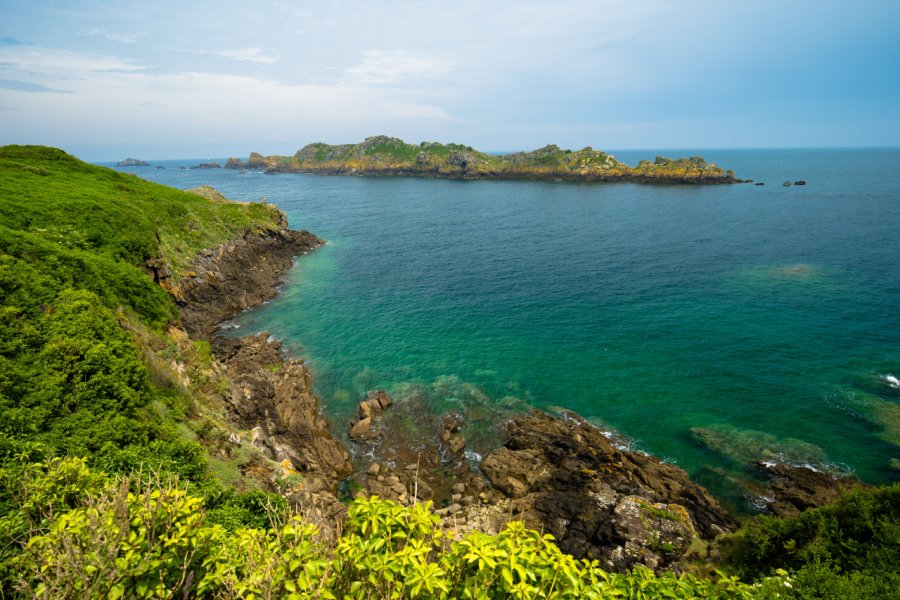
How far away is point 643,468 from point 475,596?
2575cm

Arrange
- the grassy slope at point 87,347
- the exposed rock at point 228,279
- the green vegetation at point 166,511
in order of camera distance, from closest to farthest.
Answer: the green vegetation at point 166,511 → the grassy slope at point 87,347 → the exposed rock at point 228,279

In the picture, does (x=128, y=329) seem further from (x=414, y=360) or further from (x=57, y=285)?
(x=414, y=360)

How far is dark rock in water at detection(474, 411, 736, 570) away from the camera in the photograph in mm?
22984

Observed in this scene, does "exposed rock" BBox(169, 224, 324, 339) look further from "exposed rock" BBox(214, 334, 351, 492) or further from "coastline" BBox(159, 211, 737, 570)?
"coastline" BBox(159, 211, 737, 570)

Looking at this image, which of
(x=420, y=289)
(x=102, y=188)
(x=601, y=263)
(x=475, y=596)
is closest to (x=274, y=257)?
(x=102, y=188)

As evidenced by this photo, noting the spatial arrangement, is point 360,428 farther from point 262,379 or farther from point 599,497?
point 599,497

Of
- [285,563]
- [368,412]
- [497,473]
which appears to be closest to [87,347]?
[368,412]

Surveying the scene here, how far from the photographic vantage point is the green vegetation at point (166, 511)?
7.61 m

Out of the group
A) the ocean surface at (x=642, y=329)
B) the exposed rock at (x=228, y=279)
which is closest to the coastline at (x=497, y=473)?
the ocean surface at (x=642, y=329)

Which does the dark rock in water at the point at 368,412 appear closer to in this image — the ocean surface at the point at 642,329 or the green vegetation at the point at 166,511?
the ocean surface at the point at 642,329

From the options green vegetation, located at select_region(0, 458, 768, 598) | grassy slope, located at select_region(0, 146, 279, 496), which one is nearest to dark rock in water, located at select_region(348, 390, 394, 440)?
grassy slope, located at select_region(0, 146, 279, 496)

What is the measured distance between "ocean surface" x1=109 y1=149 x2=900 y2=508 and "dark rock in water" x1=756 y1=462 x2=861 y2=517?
1.40 metres

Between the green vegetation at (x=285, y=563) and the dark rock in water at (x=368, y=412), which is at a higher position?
the green vegetation at (x=285, y=563)

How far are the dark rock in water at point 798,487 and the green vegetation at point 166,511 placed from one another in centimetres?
735
